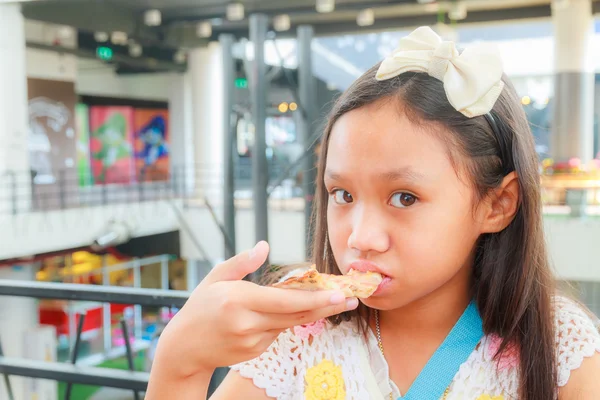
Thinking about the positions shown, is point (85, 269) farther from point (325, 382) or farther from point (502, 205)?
point (502, 205)

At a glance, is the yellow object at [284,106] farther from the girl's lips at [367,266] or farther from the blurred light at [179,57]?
the girl's lips at [367,266]

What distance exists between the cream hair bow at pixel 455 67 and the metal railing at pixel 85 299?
2.29ft

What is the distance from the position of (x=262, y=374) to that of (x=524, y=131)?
500 millimetres

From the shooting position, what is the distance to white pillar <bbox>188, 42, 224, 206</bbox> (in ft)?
42.2

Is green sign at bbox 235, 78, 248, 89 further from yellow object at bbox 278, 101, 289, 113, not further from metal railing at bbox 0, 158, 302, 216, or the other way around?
metal railing at bbox 0, 158, 302, 216

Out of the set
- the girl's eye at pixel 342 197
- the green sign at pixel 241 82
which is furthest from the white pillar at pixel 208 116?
the girl's eye at pixel 342 197

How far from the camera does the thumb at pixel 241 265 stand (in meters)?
0.68

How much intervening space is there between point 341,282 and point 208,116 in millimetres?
12572

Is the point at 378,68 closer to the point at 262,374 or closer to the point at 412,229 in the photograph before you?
the point at 412,229

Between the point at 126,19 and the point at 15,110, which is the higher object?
the point at 126,19

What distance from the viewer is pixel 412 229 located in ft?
2.51

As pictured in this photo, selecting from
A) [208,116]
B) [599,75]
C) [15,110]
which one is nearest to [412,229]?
[15,110]

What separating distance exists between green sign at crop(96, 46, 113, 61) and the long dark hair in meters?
11.7

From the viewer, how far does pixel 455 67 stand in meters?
0.81
